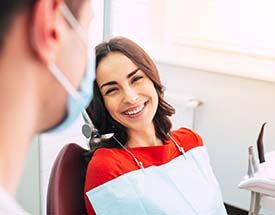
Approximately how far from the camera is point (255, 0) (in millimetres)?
2045

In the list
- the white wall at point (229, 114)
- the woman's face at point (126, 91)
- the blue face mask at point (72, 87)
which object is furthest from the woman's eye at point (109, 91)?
the white wall at point (229, 114)

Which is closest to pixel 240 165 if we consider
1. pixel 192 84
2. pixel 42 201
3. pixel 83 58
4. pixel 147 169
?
pixel 192 84

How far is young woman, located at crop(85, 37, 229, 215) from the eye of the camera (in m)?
1.22

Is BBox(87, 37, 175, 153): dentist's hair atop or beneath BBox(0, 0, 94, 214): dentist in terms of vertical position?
beneath

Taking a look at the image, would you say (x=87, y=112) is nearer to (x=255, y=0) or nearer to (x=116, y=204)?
(x=116, y=204)

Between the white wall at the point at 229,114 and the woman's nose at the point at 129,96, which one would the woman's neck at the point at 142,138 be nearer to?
the woman's nose at the point at 129,96

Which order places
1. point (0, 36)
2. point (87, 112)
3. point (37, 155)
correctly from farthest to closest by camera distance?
point (37, 155) → point (87, 112) → point (0, 36)

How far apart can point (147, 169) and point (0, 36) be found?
874 millimetres

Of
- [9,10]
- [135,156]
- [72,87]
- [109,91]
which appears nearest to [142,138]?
[135,156]

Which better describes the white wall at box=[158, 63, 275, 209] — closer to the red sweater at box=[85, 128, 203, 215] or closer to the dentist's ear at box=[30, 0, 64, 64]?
the red sweater at box=[85, 128, 203, 215]

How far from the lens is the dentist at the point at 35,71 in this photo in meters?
0.45

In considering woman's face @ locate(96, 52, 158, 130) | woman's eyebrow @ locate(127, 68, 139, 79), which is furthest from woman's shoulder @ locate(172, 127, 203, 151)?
woman's eyebrow @ locate(127, 68, 139, 79)

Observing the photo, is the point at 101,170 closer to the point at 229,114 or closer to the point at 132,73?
the point at 132,73

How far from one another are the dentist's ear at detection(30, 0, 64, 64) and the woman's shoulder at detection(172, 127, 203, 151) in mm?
968
